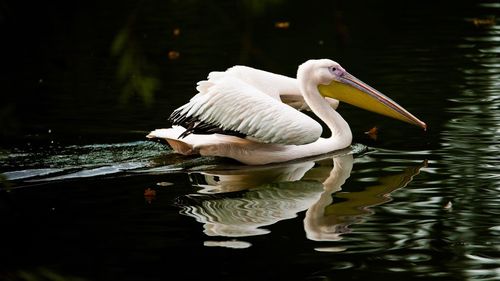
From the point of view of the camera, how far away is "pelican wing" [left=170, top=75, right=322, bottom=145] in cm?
608

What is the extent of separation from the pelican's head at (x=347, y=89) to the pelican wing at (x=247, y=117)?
683mm

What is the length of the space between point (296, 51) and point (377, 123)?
12.9ft

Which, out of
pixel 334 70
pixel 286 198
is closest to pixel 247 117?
pixel 286 198

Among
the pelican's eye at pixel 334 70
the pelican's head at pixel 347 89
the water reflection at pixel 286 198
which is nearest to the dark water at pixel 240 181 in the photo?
the water reflection at pixel 286 198

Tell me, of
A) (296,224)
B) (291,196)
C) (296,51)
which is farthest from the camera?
(296,51)

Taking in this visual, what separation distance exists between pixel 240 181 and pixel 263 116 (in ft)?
1.43

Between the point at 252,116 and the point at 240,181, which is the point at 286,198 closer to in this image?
the point at 240,181

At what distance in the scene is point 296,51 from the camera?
11422mm

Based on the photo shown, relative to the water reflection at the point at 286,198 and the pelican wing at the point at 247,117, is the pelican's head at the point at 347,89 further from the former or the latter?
the pelican wing at the point at 247,117

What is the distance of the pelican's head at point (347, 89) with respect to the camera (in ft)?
22.4

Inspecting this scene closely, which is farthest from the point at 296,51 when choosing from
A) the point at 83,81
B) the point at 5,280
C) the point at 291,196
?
the point at 5,280

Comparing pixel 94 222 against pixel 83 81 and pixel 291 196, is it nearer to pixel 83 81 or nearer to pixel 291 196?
pixel 291 196

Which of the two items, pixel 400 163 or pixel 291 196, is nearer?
pixel 291 196

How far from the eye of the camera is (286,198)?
5449mm
